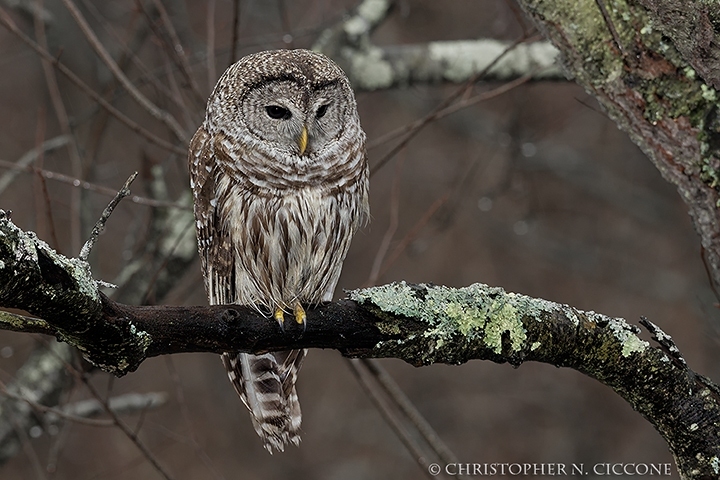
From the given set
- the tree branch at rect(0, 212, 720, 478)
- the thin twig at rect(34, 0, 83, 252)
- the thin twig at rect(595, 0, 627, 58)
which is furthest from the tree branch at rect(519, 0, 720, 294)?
the thin twig at rect(34, 0, 83, 252)

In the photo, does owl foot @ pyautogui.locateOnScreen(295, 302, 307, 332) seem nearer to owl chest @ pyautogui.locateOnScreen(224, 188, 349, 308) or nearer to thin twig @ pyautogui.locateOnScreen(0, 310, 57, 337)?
owl chest @ pyautogui.locateOnScreen(224, 188, 349, 308)

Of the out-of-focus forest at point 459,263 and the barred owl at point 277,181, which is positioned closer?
the barred owl at point 277,181

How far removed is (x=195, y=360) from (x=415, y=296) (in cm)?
746

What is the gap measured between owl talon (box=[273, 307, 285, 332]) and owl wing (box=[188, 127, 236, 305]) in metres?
0.46

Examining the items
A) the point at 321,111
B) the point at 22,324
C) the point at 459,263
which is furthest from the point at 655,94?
the point at 459,263

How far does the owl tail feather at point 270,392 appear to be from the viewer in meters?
3.44

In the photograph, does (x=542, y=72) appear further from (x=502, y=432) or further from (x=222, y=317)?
(x=502, y=432)

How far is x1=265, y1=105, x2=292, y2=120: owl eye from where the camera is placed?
3.27 meters

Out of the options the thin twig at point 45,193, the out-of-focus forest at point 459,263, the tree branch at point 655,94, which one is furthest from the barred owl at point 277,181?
the out-of-focus forest at point 459,263

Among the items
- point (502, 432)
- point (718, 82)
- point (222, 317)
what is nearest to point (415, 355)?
point (222, 317)

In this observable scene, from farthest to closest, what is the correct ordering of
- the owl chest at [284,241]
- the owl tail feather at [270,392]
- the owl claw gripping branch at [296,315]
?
the owl tail feather at [270,392] → the owl chest at [284,241] → the owl claw gripping branch at [296,315]

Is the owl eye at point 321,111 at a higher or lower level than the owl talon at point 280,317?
higher

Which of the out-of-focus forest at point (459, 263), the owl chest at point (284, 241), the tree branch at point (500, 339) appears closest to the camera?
the tree branch at point (500, 339)

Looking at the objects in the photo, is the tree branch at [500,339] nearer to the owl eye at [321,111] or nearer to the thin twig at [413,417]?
the owl eye at [321,111]
